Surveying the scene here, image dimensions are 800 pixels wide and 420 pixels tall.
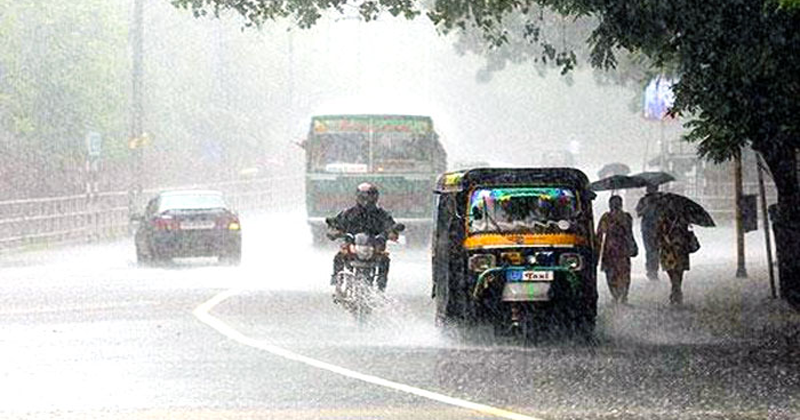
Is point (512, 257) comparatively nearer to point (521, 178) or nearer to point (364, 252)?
point (521, 178)

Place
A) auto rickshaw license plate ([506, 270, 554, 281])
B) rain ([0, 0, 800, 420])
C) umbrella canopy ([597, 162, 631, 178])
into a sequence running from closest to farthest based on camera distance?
rain ([0, 0, 800, 420])
auto rickshaw license plate ([506, 270, 554, 281])
umbrella canopy ([597, 162, 631, 178])

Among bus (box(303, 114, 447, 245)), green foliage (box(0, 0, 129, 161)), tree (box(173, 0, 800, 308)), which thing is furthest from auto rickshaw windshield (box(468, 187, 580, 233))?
green foliage (box(0, 0, 129, 161))

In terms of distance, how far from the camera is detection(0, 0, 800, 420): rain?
46.6ft

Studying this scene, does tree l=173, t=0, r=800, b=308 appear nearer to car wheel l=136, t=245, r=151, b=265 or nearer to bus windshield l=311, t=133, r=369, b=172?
car wheel l=136, t=245, r=151, b=265

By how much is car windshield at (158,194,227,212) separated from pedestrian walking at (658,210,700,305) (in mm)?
13166

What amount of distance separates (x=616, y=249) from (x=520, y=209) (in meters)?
6.45

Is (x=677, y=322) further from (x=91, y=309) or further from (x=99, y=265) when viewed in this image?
(x=99, y=265)

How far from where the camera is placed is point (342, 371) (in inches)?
613

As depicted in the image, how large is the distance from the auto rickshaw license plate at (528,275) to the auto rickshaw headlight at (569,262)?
194mm

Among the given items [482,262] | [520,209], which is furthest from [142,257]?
[482,262]

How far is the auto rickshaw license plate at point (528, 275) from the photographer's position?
731 inches

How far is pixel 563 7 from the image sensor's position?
76.2 feet

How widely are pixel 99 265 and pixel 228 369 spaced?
21.4 m

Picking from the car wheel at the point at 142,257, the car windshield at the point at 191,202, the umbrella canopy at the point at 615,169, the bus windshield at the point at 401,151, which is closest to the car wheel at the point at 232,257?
the car windshield at the point at 191,202
